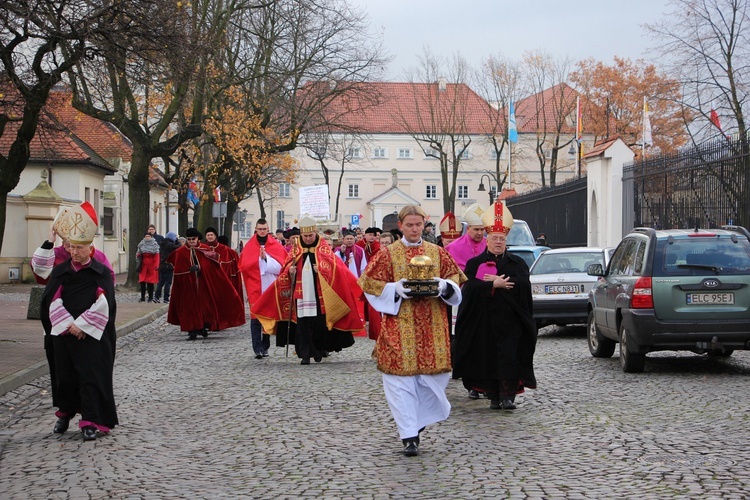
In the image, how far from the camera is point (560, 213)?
36188mm

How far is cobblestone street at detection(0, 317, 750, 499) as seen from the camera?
273 inches

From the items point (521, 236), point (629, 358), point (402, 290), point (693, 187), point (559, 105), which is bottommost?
point (629, 358)

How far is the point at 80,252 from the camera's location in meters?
9.20

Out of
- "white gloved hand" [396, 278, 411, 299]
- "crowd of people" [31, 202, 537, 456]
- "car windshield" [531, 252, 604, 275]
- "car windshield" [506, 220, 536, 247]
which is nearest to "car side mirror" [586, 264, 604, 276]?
"crowd of people" [31, 202, 537, 456]

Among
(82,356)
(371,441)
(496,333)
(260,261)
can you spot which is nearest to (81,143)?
(260,261)

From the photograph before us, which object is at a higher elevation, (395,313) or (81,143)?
(81,143)

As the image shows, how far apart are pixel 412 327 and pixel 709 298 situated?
17.4 ft

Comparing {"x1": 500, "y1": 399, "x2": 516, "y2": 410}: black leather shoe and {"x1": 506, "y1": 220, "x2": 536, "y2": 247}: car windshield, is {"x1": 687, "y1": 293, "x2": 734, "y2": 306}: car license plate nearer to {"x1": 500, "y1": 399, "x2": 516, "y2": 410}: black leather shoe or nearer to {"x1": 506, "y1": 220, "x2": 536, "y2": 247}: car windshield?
{"x1": 500, "y1": 399, "x2": 516, "y2": 410}: black leather shoe

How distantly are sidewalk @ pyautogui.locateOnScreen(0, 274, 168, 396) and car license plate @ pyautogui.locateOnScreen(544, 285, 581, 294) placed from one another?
724 cm

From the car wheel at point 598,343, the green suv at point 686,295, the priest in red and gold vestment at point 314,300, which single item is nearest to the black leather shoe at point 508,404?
the green suv at point 686,295

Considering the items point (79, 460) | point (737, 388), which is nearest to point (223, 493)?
point (79, 460)

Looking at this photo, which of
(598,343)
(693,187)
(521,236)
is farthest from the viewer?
(521,236)

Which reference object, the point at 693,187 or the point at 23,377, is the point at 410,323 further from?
the point at 693,187

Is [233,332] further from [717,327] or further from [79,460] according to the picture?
[79,460]
